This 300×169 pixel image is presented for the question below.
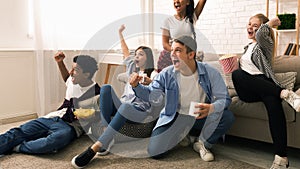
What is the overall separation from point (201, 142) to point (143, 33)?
2453 millimetres

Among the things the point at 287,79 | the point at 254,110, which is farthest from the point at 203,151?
the point at 287,79

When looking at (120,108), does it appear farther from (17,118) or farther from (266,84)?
(17,118)

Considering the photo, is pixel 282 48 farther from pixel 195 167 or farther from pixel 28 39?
pixel 28 39

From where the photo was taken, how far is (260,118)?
2.14 metres

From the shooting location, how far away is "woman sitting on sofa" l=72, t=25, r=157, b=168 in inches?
76.8

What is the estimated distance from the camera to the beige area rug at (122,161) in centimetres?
193

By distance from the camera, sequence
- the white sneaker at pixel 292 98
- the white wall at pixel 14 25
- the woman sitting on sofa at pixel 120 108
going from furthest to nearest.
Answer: the white wall at pixel 14 25, the woman sitting on sofa at pixel 120 108, the white sneaker at pixel 292 98

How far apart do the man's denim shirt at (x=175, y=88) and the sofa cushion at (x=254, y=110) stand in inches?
6.6

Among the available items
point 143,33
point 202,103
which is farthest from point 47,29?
point 202,103

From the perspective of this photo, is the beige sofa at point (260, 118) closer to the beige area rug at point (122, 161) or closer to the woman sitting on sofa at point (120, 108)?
the beige area rug at point (122, 161)

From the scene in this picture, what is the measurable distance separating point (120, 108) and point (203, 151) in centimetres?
62

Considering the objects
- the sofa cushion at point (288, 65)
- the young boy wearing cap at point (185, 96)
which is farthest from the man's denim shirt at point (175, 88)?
the sofa cushion at point (288, 65)

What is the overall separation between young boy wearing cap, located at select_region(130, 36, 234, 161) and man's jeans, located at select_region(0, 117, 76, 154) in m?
0.61

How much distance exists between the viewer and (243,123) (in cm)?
227
